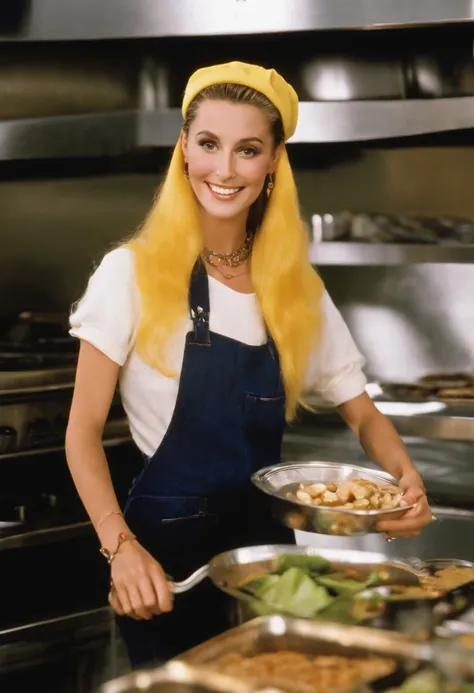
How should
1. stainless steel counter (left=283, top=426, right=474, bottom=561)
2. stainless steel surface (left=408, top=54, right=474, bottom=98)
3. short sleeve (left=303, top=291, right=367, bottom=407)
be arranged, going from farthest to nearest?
stainless steel surface (left=408, top=54, right=474, bottom=98)
stainless steel counter (left=283, top=426, right=474, bottom=561)
short sleeve (left=303, top=291, right=367, bottom=407)

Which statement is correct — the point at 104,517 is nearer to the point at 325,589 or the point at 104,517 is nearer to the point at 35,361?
the point at 325,589

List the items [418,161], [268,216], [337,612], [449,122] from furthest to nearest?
[418,161], [449,122], [268,216], [337,612]

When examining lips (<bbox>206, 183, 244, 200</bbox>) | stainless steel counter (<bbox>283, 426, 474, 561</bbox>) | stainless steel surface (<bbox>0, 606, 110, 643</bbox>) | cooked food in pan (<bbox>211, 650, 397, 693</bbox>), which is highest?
lips (<bbox>206, 183, 244, 200</bbox>)

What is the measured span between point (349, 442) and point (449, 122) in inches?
43.0

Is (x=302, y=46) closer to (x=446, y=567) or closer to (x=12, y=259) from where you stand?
(x=12, y=259)

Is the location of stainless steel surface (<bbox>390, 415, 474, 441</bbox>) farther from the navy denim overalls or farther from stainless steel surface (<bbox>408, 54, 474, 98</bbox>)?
stainless steel surface (<bbox>408, 54, 474, 98</bbox>)

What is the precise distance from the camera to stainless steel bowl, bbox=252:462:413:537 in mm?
1567

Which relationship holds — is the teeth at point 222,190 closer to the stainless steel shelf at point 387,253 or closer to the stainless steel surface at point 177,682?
the stainless steel shelf at point 387,253

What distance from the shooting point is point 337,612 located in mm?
1341

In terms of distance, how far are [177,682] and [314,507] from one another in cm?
49

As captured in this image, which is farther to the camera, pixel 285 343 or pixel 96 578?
pixel 96 578

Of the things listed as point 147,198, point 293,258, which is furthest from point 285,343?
point 147,198

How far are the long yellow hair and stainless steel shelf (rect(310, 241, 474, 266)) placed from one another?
727 mm

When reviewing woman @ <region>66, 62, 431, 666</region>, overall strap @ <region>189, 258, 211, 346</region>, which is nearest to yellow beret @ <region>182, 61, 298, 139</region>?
woman @ <region>66, 62, 431, 666</region>
